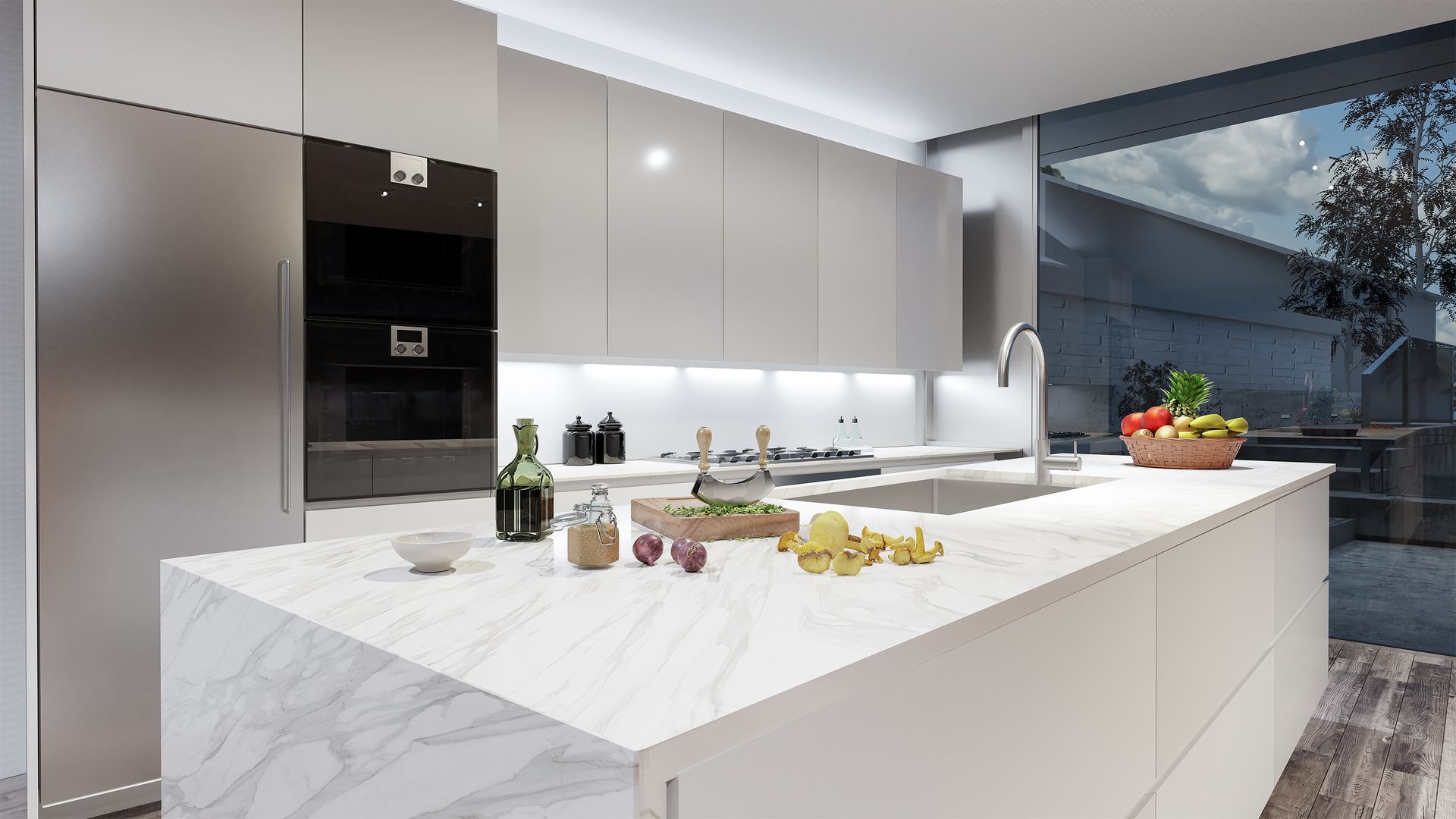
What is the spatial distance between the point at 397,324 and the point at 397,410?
0.26 meters

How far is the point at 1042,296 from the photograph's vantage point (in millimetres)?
4828

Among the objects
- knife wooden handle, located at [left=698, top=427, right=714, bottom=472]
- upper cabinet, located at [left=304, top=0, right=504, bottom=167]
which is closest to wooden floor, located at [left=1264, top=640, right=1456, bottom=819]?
knife wooden handle, located at [left=698, top=427, right=714, bottom=472]

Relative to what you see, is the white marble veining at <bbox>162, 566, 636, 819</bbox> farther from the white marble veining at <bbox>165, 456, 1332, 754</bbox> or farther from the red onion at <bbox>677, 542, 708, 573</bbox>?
the red onion at <bbox>677, 542, 708, 573</bbox>

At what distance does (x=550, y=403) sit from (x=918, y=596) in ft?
9.12

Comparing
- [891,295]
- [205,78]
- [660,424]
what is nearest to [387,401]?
[205,78]

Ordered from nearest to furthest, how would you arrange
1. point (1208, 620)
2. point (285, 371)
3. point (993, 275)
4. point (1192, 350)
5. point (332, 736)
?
point (332, 736), point (1208, 620), point (285, 371), point (1192, 350), point (993, 275)

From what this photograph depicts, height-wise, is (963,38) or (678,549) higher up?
(963,38)

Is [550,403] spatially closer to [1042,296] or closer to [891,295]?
[891,295]

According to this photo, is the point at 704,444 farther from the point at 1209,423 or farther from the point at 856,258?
the point at 856,258

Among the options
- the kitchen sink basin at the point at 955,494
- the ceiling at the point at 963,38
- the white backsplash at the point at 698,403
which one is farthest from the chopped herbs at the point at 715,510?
the ceiling at the point at 963,38

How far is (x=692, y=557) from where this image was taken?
1.05 meters

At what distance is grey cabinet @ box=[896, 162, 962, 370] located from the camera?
176 inches

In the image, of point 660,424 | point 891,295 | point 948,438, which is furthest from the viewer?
point 948,438

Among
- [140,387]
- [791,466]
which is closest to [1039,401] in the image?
[791,466]
